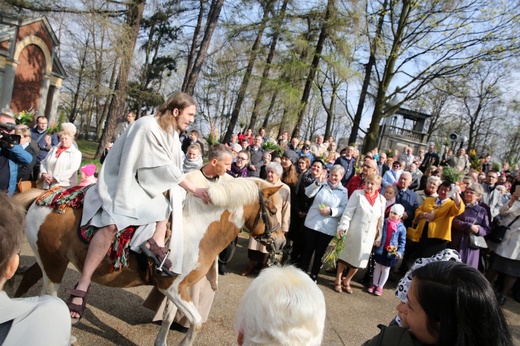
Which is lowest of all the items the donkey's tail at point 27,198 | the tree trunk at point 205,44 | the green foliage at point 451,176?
the donkey's tail at point 27,198

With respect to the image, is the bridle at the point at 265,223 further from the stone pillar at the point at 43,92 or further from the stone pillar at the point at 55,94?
the stone pillar at the point at 55,94

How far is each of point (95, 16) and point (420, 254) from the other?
12.5 m

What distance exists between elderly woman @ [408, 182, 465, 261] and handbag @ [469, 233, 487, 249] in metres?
0.40

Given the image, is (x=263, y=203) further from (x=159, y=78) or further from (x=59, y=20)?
(x=159, y=78)

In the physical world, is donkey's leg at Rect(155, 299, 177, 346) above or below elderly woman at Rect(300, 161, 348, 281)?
below

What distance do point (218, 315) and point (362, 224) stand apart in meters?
2.80

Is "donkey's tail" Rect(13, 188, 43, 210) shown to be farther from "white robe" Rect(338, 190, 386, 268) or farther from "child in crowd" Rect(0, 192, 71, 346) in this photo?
"white robe" Rect(338, 190, 386, 268)

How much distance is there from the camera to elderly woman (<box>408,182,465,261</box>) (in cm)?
583

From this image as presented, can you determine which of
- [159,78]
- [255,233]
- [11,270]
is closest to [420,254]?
[255,233]

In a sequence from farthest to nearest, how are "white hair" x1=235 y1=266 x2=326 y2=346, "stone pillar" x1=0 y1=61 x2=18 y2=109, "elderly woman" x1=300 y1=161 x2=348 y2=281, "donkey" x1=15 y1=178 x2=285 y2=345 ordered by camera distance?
"stone pillar" x1=0 y1=61 x2=18 y2=109 < "elderly woman" x1=300 y1=161 x2=348 y2=281 < "donkey" x1=15 y1=178 x2=285 y2=345 < "white hair" x1=235 y1=266 x2=326 y2=346

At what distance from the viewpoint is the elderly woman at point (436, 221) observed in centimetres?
583

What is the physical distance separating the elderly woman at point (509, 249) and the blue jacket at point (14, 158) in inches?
309

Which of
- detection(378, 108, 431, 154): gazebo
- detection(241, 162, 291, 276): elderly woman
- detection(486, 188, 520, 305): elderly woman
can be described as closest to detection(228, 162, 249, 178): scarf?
detection(241, 162, 291, 276): elderly woman

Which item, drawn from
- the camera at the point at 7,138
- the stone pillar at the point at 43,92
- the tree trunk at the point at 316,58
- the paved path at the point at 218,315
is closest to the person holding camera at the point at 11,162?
the camera at the point at 7,138
